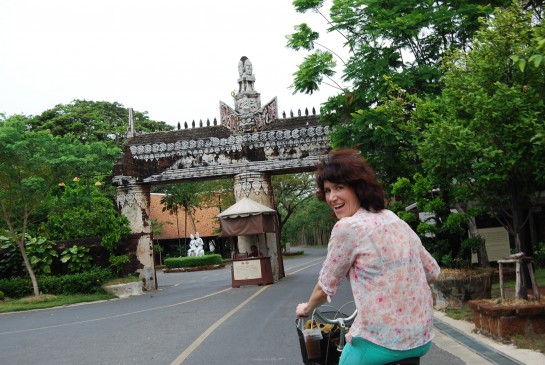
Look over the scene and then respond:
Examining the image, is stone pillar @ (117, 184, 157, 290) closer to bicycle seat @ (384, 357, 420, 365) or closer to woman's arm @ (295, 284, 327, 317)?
woman's arm @ (295, 284, 327, 317)

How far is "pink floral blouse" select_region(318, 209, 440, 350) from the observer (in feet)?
9.01

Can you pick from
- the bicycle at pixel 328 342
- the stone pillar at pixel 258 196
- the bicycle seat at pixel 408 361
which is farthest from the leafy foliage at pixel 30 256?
the bicycle seat at pixel 408 361

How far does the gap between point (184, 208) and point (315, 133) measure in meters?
27.8

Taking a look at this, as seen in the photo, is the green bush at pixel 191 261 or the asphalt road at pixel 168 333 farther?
the green bush at pixel 191 261

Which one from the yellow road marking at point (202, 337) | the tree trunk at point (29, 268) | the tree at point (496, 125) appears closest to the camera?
the yellow road marking at point (202, 337)

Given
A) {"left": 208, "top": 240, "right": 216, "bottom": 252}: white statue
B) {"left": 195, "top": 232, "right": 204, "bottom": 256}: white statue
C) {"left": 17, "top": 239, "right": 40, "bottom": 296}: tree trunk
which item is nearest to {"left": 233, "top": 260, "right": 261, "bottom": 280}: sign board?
{"left": 17, "top": 239, "right": 40, "bottom": 296}: tree trunk

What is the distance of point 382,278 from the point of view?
9.14 feet

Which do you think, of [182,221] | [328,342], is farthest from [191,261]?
[328,342]

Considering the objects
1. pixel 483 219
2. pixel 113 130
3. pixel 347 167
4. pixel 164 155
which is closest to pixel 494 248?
pixel 483 219

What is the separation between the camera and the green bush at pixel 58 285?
20.6 metres

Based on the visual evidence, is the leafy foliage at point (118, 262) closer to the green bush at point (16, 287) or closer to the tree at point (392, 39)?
the green bush at point (16, 287)

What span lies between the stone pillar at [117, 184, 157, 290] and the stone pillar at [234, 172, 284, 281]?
3344 millimetres

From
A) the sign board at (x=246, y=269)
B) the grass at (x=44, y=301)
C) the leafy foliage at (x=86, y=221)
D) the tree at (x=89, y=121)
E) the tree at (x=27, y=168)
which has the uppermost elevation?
the tree at (x=89, y=121)

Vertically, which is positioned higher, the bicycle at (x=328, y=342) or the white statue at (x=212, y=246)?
the white statue at (x=212, y=246)
